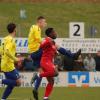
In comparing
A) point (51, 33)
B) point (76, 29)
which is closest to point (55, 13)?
point (76, 29)

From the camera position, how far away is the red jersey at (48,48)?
53.1 feet

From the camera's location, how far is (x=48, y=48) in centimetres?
1628

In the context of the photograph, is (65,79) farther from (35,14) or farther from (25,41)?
(35,14)

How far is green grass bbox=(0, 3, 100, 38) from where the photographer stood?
44281 mm

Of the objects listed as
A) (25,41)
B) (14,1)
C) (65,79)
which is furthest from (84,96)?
(14,1)

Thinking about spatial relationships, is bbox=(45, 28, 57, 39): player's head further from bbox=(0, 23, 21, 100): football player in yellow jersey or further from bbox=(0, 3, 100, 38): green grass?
bbox=(0, 3, 100, 38): green grass

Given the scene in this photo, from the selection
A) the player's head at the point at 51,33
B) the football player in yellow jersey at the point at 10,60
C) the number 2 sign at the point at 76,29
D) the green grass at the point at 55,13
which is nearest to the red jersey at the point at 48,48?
the player's head at the point at 51,33

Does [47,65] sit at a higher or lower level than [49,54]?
lower

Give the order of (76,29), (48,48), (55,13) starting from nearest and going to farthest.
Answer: (48,48)
(76,29)
(55,13)

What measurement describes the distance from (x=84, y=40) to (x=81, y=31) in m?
1.30

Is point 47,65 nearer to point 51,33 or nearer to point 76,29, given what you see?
point 51,33

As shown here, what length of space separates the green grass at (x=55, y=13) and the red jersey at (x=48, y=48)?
25185mm

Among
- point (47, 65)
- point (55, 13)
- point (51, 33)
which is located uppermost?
point (51, 33)

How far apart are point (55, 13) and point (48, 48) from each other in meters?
32.6
